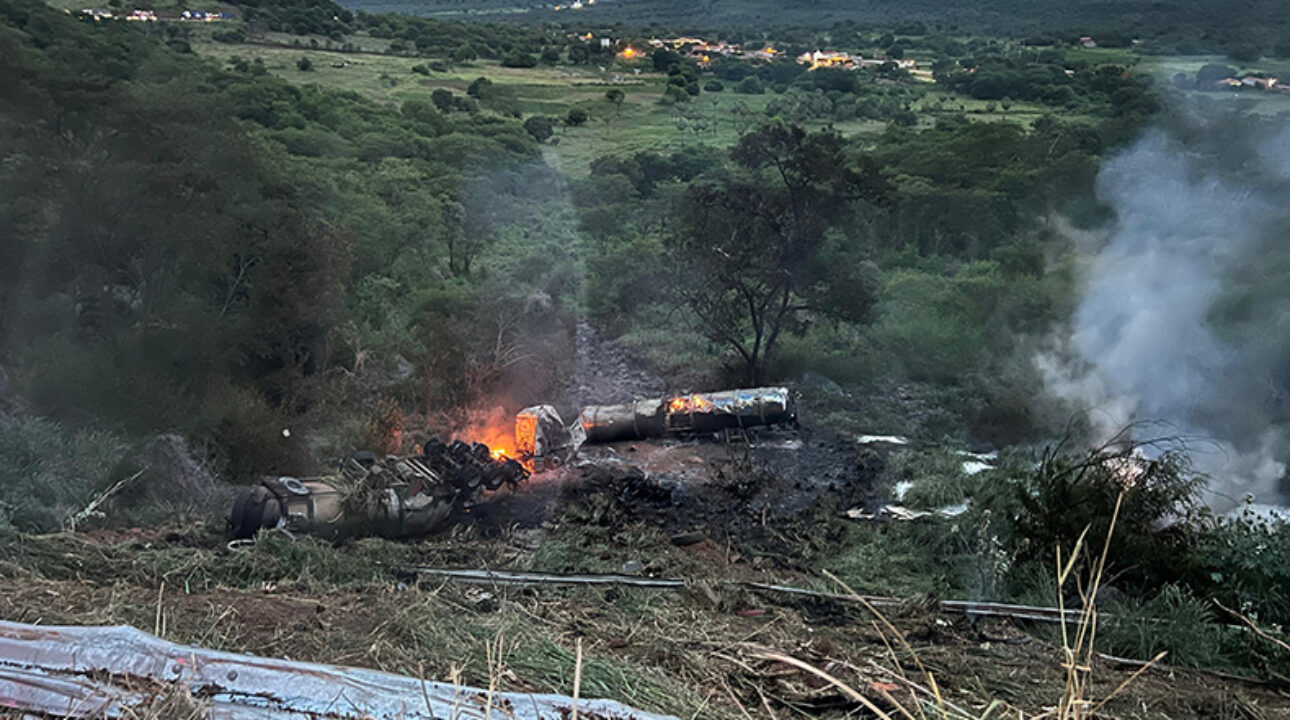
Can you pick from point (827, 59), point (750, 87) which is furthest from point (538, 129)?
point (827, 59)

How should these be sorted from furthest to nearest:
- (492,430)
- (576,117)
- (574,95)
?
(574,95), (576,117), (492,430)

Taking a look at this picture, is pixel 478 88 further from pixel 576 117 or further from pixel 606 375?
pixel 606 375

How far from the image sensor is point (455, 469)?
11625 mm

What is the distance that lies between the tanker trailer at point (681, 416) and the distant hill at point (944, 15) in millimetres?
23933

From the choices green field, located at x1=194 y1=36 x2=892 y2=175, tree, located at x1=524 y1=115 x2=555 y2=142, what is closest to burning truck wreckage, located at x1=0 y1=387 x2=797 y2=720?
green field, located at x1=194 y1=36 x2=892 y2=175

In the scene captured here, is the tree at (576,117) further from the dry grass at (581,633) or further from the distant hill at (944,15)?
the dry grass at (581,633)

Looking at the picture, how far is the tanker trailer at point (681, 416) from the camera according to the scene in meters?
15.2

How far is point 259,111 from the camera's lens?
94.4 ft

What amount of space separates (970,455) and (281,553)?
10.8m

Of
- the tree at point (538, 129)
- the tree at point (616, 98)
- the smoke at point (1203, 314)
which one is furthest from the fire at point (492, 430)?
the tree at point (616, 98)

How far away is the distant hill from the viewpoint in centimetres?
3123

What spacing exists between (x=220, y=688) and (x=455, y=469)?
8.32 metres

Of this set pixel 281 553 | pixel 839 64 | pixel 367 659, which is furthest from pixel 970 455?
pixel 839 64

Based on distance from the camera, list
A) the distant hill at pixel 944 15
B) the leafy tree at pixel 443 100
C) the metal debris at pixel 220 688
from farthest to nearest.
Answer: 1. the leafy tree at pixel 443 100
2. the distant hill at pixel 944 15
3. the metal debris at pixel 220 688
